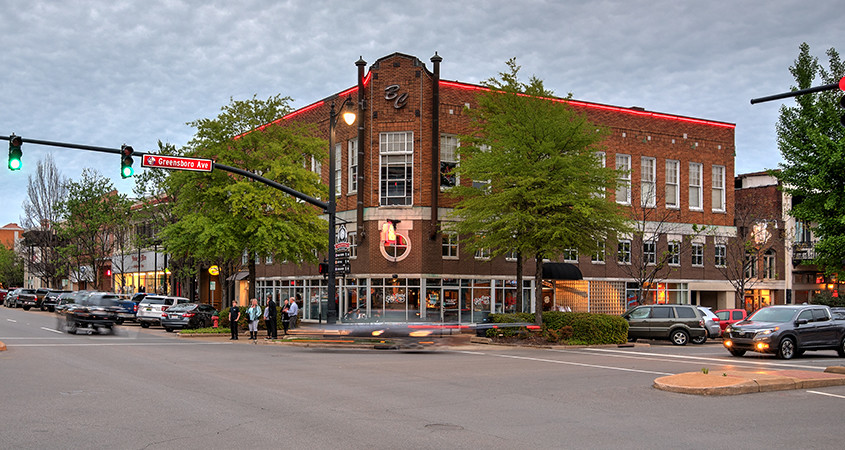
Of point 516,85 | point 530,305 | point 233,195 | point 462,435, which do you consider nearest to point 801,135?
point 516,85

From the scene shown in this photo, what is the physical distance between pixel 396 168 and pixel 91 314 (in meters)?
16.0

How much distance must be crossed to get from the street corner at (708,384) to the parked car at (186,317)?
93.2 feet

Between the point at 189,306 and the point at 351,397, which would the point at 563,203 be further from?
the point at 189,306

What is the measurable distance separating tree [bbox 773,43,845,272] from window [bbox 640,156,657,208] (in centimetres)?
1054

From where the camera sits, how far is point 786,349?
2248cm

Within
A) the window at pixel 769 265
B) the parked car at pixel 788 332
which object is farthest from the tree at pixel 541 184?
the window at pixel 769 265

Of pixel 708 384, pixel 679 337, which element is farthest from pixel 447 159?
pixel 708 384

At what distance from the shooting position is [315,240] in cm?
3419

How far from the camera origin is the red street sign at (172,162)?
21.7 metres

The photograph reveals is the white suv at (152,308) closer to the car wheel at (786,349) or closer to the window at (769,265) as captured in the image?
the car wheel at (786,349)

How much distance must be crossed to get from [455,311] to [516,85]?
508 inches

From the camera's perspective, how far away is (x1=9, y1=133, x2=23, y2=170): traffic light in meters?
20.8

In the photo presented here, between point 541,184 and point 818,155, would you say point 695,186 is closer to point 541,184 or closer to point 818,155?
point 818,155

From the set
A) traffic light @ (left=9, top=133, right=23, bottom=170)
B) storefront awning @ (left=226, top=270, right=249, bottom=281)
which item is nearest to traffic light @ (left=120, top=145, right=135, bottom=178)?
traffic light @ (left=9, top=133, right=23, bottom=170)
